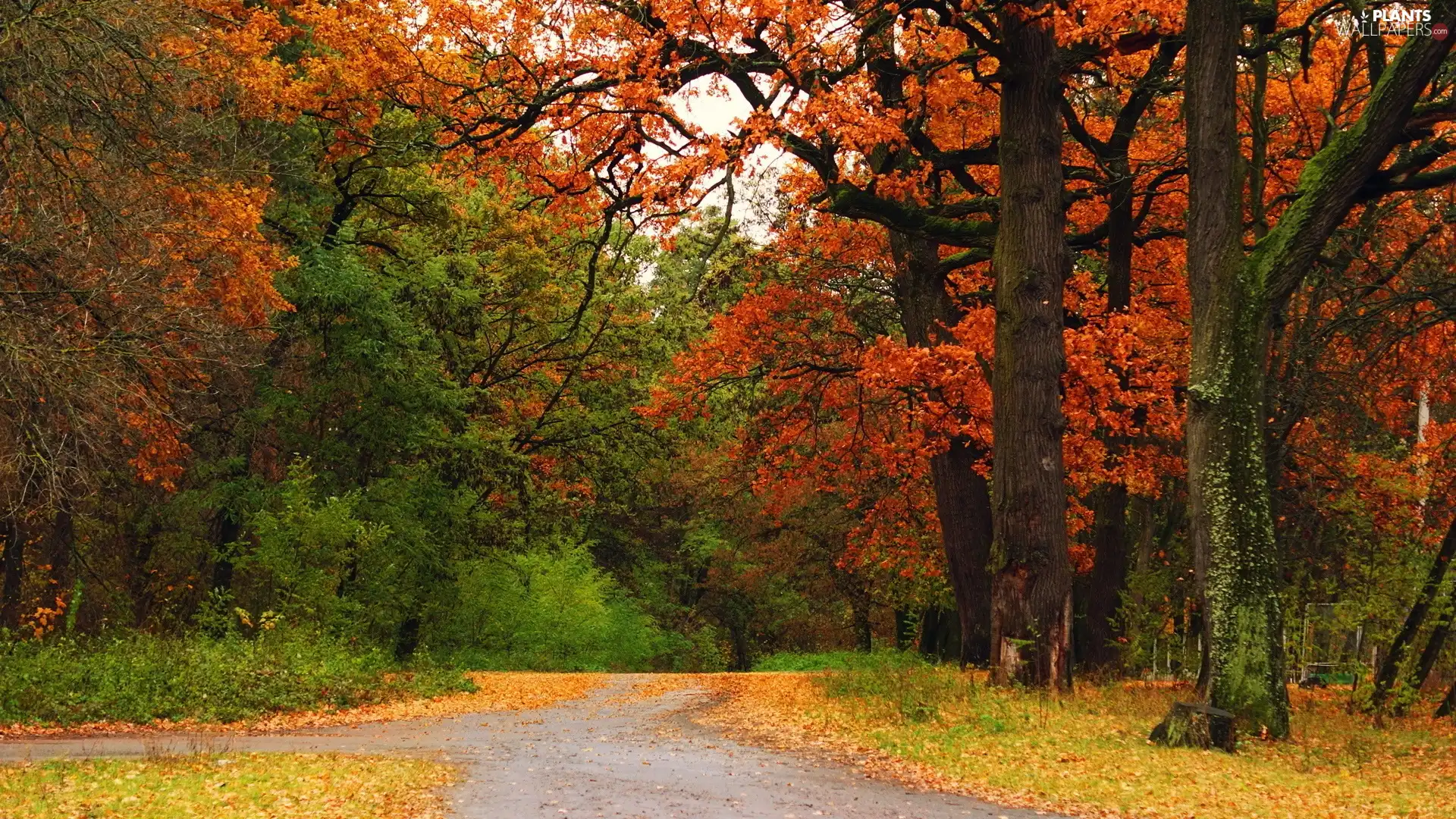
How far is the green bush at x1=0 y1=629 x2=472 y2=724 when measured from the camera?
14.5 m

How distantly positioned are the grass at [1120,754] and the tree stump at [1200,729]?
0.65 feet

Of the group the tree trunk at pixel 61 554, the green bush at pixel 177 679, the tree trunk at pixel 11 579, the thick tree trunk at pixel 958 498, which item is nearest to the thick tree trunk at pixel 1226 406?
the thick tree trunk at pixel 958 498

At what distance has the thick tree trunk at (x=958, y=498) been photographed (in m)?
19.7

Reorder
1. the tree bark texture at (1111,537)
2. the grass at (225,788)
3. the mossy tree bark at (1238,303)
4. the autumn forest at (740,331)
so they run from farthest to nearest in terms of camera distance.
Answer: the tree bark texture at (1111,537) → the autumn forest at (740,331) → the mossy tree bark at (1238,303) → the grass at (225,788)

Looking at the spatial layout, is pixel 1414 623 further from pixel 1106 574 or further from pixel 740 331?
pixel 740 331

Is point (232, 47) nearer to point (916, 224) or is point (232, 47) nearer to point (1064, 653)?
point (916, 224)

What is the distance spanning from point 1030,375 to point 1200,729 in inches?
192

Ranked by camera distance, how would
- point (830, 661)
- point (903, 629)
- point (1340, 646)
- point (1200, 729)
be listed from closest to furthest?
point (1200, 729)
point (1340, 646)
point (830, 661)
point (903, 629)

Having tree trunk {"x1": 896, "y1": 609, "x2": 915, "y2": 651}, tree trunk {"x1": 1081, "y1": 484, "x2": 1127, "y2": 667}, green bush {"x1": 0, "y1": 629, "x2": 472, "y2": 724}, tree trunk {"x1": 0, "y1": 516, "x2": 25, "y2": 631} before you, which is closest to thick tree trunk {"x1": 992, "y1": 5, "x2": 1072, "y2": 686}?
tree trunk {"x1": 1081, "y1": 484, "x2": 1127, "y2": 667}

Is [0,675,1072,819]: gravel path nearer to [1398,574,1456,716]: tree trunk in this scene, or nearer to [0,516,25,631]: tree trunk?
[1398,574,1456,716]: tree trunk

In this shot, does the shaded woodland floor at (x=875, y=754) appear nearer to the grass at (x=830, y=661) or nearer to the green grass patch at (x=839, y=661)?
the green grass patch at (x=839, y=661)

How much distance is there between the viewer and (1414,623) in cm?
1468

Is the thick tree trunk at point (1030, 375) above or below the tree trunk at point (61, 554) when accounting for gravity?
above

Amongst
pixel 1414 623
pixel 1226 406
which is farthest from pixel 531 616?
pixel 1226 406
